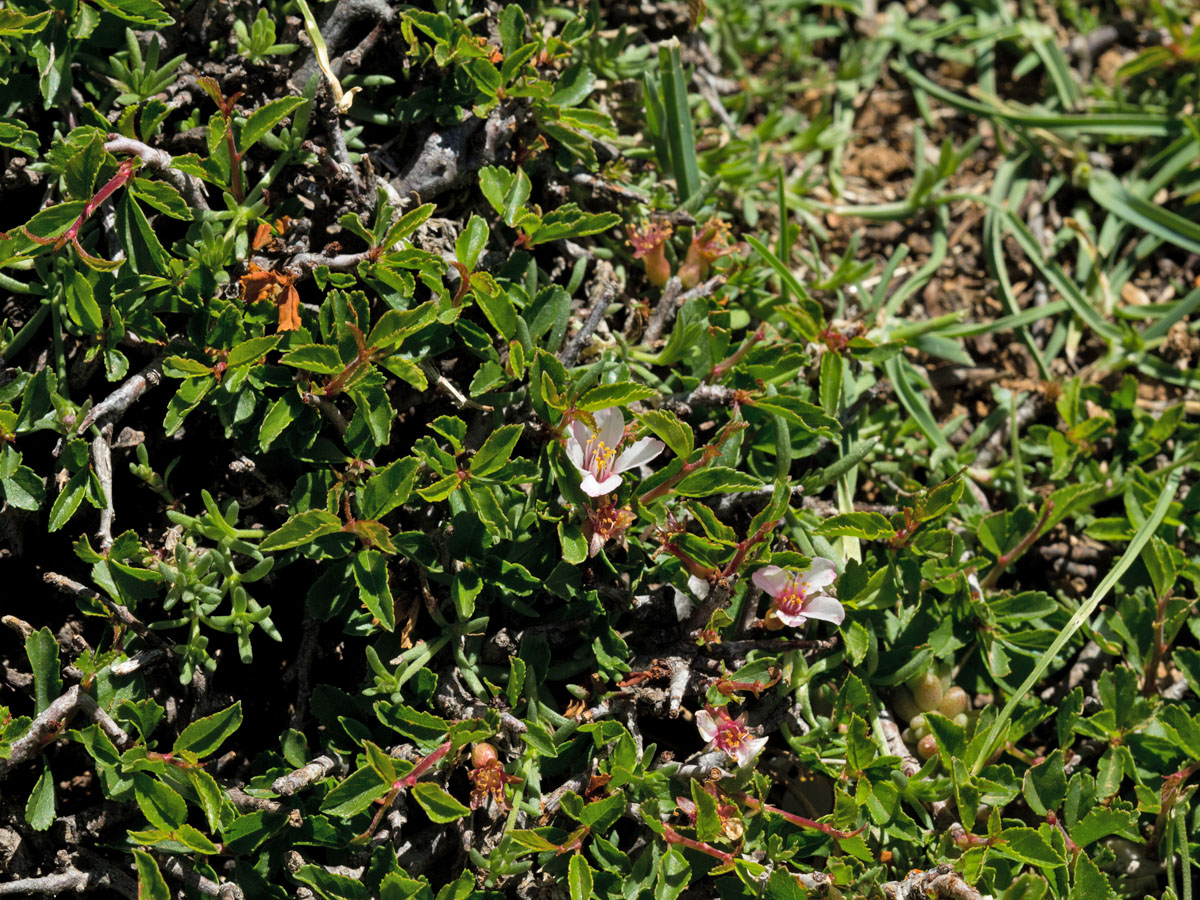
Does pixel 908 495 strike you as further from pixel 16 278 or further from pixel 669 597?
pixel 16 278

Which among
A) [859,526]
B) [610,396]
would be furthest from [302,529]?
[859,526]

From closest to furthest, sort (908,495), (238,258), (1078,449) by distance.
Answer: (238,258) < (908,495) < (1078,449)

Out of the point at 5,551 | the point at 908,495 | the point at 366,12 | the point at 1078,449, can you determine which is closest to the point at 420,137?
the point at 366,12

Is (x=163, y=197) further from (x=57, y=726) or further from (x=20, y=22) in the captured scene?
(x=57, y=726)

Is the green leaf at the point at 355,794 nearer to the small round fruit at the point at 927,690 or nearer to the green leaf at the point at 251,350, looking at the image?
the green leaf at the point at 251,350

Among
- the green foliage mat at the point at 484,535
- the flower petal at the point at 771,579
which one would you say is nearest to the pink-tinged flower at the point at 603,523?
the green foliage mat at the point at 484,535

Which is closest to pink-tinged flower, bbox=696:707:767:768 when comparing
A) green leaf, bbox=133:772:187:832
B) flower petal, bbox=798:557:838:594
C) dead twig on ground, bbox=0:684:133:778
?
flower petal, bbox=798:557:838:594
